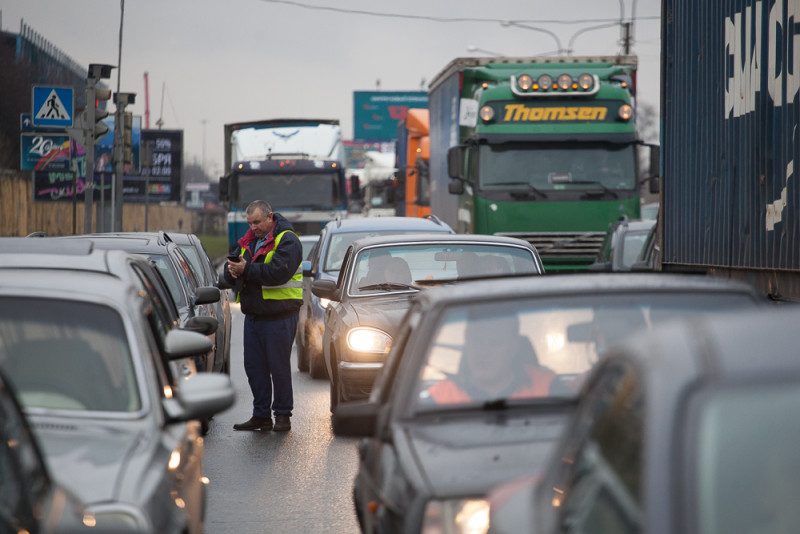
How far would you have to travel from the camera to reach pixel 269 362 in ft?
41.9

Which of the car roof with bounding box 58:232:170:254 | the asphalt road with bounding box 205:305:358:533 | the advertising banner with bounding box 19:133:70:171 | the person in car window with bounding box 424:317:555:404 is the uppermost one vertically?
the advertising banner with bounding box 19:133:70:171

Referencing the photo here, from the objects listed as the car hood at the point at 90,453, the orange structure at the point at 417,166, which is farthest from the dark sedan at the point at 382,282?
the orange structure at the point at 417,166

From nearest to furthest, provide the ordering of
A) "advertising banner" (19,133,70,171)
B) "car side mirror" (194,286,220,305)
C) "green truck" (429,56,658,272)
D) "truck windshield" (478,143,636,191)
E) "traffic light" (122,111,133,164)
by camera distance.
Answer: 1. "car side mirror" (194,286,220,305)
2. "green truck" (429,56,658,272)
3. "truck windshield" (478,143,636,191)
4. "traffic light" (122,111,133,164)
5. "advertising banner" (19,133,70,171)

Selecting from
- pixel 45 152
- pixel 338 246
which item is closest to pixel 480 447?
pixel 338 246

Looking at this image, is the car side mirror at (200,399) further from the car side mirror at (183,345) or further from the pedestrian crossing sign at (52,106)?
the pedestrian crossing sign at (52,106)

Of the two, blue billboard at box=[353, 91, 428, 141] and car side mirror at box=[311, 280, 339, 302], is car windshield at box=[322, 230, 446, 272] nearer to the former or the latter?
car side mirror at box=[311, 280, 339, 302]

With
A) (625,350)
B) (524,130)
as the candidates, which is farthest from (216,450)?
(524,130)

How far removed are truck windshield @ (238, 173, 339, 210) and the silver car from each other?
31.2 meters

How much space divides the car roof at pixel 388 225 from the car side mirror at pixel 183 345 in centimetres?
1001

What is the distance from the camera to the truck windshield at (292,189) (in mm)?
37875

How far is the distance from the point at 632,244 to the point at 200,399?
53.1 feet

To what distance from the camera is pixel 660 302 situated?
588 cm

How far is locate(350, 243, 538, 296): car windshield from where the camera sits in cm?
1301

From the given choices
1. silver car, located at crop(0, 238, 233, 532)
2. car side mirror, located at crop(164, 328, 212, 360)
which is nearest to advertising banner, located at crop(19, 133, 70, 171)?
car side mirror, located at crop(164, 328, 212, 360)
